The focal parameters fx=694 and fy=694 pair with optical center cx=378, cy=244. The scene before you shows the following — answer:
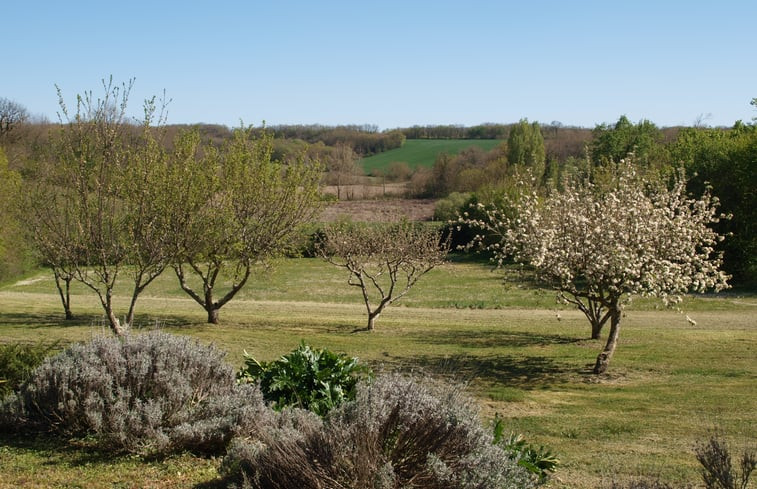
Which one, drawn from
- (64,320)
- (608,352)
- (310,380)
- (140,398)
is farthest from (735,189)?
(140,398)

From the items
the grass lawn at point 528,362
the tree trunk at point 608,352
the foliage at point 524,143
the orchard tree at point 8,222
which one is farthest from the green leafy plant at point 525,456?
the foliage at point 524,143

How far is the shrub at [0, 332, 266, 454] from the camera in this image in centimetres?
657

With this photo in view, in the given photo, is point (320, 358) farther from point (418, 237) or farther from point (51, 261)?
point (418, 237)

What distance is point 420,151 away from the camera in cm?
12100

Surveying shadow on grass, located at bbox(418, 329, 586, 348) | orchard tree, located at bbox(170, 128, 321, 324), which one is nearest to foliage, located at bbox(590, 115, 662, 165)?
shadow on grass, located at bbox(418, 329, 586, 348)

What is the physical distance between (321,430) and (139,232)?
10.6m

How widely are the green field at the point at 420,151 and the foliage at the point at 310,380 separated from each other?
96945 millimetres

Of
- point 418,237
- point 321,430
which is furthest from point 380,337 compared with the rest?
point 321,430

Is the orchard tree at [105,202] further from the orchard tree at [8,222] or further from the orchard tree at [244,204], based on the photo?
the orchard tree at [8,222]

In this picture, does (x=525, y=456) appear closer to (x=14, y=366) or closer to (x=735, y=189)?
(x=14, y=366)

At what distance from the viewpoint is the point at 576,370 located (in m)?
15.9

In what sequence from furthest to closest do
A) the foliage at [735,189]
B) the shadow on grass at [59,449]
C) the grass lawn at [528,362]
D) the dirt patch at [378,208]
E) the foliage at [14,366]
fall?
the dirt patch at [378,208], the foliage at [735,189], the foliage at [14,366], the grass lawn at [528,362], the shadow on grass at [59,449]

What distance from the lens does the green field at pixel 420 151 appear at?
111312 mm

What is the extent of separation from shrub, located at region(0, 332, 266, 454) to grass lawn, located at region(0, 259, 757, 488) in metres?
0.23
